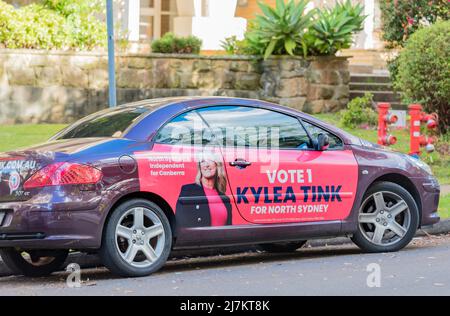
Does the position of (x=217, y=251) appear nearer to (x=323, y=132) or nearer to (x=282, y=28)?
(x=323, y=132)

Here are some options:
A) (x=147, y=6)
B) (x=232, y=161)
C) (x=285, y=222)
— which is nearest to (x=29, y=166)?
(x=232, y=161)

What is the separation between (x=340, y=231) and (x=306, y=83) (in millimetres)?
10015

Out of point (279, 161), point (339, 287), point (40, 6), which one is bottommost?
point (339, 287)

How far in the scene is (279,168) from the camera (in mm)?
9438

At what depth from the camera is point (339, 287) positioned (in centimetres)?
812

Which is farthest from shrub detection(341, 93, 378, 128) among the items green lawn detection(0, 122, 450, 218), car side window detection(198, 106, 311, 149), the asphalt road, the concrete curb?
car side window detection(198, 106, 311, 149)

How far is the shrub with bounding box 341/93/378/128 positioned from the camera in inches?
731

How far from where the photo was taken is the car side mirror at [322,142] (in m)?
9.76

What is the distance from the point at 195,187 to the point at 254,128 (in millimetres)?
954

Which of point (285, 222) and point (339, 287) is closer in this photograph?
point (339, 287)

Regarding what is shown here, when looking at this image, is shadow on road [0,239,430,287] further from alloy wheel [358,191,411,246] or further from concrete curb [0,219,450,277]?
alloy wheel [358,191,411,246]
